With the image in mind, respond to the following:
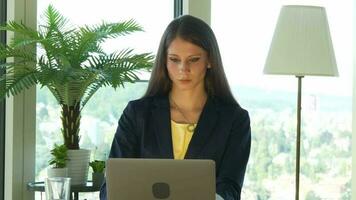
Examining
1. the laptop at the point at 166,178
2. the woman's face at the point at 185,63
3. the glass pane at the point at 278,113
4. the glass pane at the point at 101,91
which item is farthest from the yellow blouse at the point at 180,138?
the glass pane at the point at 278,113

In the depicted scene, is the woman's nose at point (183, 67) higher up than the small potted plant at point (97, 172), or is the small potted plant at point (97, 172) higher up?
the woman's nose at point (183, 67)

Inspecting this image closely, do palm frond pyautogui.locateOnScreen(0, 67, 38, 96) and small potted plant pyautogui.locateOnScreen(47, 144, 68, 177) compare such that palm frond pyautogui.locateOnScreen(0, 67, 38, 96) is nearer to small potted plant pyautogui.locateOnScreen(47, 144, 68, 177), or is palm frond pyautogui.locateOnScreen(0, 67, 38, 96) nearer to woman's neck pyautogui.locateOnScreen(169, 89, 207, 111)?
small potted plant pyautogui.locateOnScreen(47, 144, 68, 177)

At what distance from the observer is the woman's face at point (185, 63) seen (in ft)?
7.22

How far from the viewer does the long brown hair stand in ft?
7.29

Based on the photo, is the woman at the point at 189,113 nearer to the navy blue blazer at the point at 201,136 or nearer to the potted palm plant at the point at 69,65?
the navy blue blazer at the point at 201,136

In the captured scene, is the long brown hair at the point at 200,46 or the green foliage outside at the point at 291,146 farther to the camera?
the green foliage outside at the point at 291,146

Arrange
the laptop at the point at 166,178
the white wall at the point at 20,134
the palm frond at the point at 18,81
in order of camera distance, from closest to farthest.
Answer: the laptop at the point at 166,178 → the palm frond at the point at 18,81 → the white wall at the point at 20,134

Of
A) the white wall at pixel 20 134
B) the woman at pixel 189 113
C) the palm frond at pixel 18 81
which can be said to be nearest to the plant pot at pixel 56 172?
the white wall at pixel 20 134

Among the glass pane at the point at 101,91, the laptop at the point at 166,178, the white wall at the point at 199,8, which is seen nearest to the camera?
the laptop at the point at 166,178

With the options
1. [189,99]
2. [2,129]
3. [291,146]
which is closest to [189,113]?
[189,99]

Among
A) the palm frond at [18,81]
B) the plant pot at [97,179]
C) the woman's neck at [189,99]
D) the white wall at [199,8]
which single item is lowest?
the plant pot at [97,179]

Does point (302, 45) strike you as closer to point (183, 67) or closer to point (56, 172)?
point (183, 67)

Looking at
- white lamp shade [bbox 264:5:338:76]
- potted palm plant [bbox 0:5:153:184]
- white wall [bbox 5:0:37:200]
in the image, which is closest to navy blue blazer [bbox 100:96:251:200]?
white lamp shade [bbox 264:5:338:76]

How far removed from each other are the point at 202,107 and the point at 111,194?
2.47 ft
